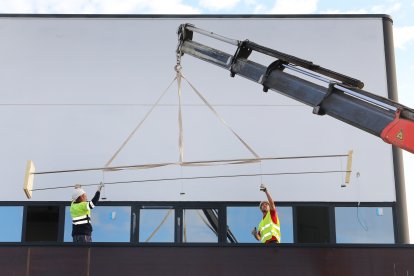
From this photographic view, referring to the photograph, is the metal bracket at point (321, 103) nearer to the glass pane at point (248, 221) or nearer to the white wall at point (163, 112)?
the white wall at point (163, 112)

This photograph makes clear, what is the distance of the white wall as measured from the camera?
1301 centimetres

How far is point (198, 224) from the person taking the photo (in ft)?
42.1

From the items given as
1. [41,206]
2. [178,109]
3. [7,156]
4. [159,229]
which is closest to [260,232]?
[159,229]

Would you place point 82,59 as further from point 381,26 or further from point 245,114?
point 381,26

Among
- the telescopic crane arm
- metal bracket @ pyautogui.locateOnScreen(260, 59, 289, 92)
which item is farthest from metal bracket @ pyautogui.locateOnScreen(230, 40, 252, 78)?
metal bracket @ pyautogui.locateOnScreen(260, 59, 289, 92)

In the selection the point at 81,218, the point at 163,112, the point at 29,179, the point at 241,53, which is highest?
the point at 241,53

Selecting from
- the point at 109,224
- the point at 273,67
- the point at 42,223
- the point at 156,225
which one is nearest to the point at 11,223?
the point at 42,223

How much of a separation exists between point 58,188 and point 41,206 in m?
0.43

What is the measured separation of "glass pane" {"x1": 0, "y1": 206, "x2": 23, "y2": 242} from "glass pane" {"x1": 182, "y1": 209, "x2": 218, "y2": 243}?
2.85 m

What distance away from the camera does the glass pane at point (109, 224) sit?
42.0 feet

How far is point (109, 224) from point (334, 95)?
5193 mm

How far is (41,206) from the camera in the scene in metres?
12.9

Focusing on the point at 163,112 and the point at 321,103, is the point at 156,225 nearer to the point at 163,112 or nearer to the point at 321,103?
the point at 163,112

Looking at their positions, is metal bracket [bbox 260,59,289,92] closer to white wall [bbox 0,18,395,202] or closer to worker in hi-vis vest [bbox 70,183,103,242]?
white wall [bbox 0,18,395,202]
